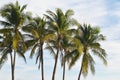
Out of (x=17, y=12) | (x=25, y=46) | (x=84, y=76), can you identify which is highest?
(x=17, y=12)

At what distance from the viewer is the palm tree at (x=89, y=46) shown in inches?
3152

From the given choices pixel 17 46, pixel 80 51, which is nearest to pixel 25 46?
pixel 17 46

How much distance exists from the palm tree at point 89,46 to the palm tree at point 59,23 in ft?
9.56

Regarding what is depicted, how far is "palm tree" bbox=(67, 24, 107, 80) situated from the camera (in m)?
80.1

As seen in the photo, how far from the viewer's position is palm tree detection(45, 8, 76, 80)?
7925 cm

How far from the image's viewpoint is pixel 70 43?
85750 millimetres

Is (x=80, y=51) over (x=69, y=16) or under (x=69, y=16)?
under

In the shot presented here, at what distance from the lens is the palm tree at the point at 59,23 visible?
260ft

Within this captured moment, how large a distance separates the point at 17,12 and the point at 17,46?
5.09m

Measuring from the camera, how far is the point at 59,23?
79.7m

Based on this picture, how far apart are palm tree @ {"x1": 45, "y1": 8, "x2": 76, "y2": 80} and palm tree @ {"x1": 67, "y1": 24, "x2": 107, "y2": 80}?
115 inches

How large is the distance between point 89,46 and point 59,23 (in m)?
6.25

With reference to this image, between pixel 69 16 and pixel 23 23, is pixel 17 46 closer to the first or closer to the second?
pixel 23 23

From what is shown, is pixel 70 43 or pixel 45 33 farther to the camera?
pixel 70 43
